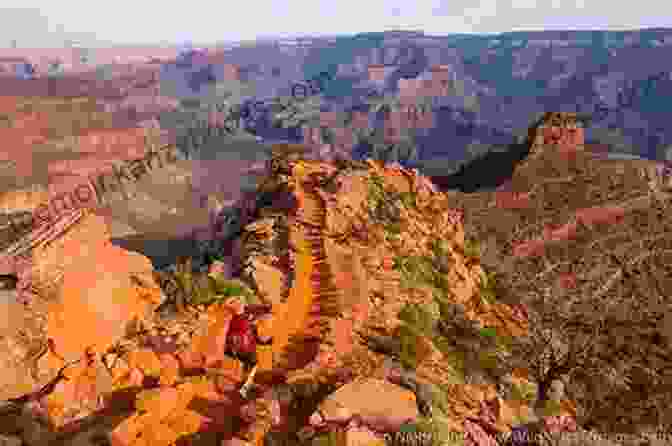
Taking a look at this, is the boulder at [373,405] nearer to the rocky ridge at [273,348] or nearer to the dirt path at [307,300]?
the rocky ridge at [273,348]

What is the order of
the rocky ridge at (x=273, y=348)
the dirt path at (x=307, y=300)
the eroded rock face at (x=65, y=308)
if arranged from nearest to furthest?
1. the rocky ridge at (x=273, y=348)
2. the eroded rock face at (x=65, y=308)
3. the dirt path at (x=307, y=300)

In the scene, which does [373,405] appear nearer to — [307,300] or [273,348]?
[273,348]

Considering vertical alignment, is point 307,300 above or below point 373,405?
below

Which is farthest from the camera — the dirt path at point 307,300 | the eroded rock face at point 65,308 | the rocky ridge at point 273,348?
the dirt path at point 307,300

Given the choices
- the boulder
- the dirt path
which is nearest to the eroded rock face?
the dirt path

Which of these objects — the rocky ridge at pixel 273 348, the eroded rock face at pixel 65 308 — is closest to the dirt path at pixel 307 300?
the rocky ridge at pixel 273 348

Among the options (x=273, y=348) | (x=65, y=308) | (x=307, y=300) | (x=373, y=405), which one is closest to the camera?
(x=373, y=405)

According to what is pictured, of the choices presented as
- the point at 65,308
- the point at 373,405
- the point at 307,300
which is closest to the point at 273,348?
the point at 307,300

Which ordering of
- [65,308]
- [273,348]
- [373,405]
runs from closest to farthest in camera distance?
[373,405], [65,308], [273,348]

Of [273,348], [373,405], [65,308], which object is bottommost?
[273,348]

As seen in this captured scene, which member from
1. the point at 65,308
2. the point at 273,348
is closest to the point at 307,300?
the point at 273,348

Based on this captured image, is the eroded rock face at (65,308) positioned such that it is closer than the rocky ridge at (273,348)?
No

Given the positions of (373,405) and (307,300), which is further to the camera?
(307,300)

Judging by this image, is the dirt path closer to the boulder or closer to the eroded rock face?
the boulder
